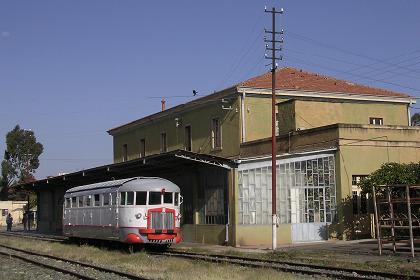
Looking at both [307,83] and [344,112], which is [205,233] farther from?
[307,83]

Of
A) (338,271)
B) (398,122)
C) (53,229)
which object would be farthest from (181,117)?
(338,271)

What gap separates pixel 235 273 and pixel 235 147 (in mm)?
19225

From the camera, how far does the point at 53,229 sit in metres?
49.5

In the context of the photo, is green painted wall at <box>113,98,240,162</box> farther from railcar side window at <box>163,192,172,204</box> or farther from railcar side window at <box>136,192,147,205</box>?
railcar side window at <box>136,192,147,205</box>

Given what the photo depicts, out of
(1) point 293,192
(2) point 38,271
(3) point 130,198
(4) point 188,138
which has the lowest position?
(2) point 38,271

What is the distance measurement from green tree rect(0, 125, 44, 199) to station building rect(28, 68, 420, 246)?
5981 cm

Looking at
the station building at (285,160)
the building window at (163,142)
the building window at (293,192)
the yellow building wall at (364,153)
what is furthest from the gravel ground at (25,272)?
the building window at (163,142)

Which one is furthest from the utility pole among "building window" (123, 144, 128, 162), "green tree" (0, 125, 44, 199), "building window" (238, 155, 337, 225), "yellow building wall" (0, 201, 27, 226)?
"green tree" (0, 125, 44, 199)

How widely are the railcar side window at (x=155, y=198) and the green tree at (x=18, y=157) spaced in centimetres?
7311

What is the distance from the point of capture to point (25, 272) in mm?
17188

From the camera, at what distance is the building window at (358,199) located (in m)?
27.7

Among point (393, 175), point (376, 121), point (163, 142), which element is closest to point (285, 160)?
point (393, 175)

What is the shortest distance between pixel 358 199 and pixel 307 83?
11.2m

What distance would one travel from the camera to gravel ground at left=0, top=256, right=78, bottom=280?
15.8m
